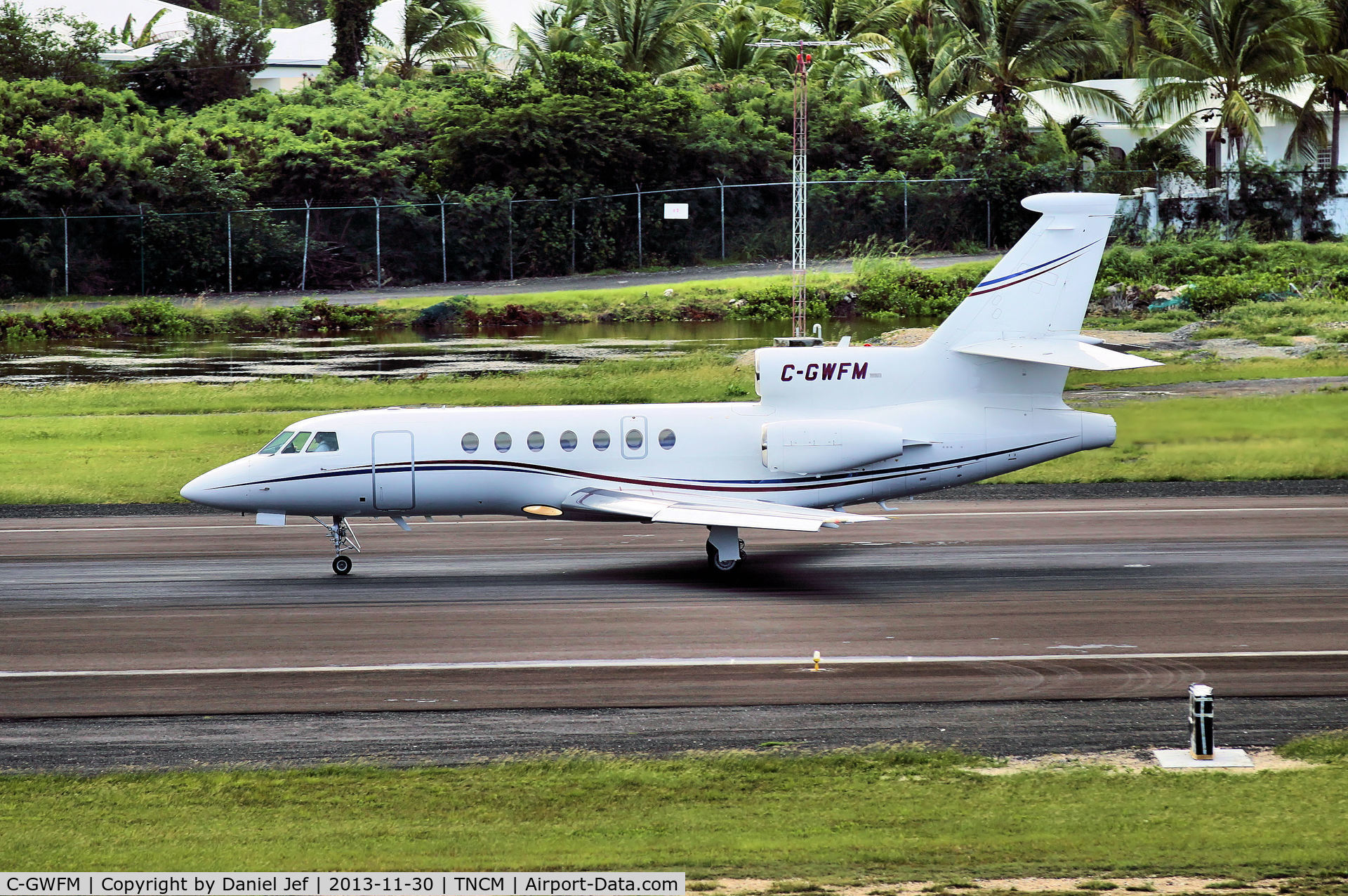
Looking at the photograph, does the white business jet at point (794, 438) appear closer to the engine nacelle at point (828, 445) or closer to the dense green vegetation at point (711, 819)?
the engine nacelle at point (828, 445)

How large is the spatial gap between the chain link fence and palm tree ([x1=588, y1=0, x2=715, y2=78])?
639 inches

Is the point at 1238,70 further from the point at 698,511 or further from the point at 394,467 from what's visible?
the point at 394,467

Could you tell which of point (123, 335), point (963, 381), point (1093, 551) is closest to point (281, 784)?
point (963, 381)

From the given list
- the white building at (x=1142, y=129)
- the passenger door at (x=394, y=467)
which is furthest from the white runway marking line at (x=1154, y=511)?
the white building at (x=1142, y=129)

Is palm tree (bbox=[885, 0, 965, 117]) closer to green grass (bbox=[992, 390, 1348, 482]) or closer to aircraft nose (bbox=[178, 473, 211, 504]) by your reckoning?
green grass (bbox=[992, 390, 1348, 482])

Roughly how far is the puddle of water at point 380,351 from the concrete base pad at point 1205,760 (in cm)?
3465

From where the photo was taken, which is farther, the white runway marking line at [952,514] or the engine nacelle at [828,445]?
the white runway marking line at [952,514]

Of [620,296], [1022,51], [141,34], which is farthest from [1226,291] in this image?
[141,34]

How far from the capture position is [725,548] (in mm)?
23609

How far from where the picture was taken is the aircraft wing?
73.3 ft

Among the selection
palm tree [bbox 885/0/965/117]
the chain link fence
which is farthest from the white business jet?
palm tree [bbox 885/0/965/117]

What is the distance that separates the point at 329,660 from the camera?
18938 millimetres

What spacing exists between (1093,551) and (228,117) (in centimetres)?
6831

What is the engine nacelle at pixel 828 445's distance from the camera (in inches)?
945
